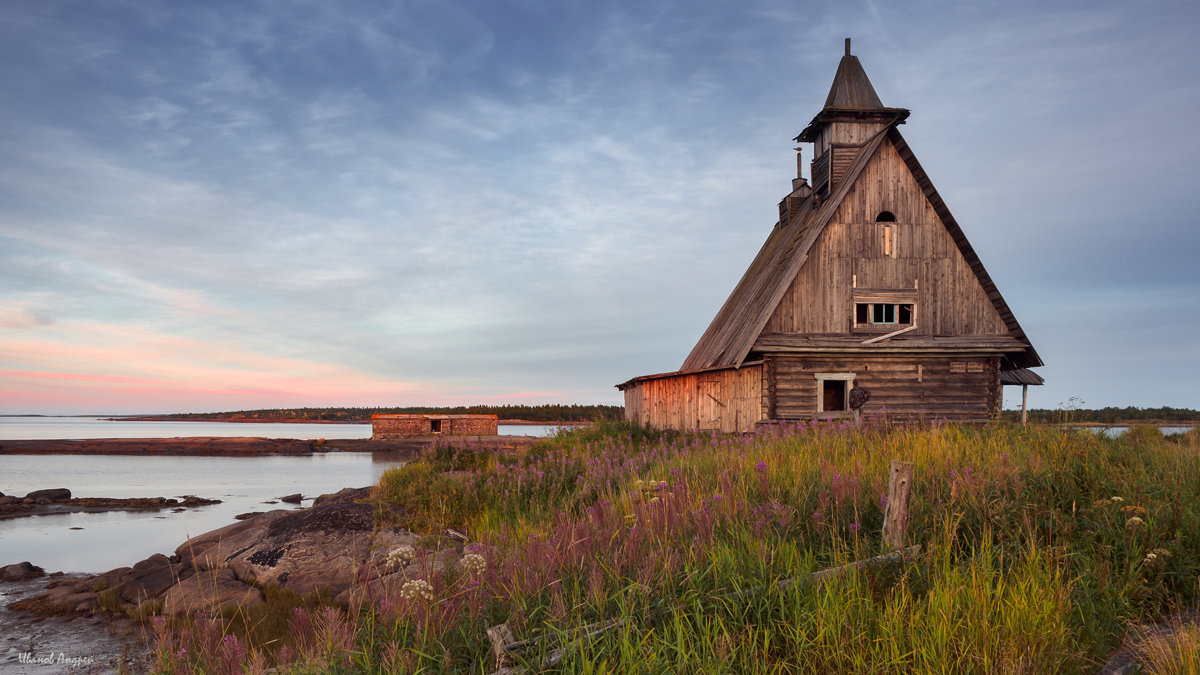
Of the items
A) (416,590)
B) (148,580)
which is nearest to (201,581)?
(148,580)

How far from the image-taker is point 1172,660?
387 cm

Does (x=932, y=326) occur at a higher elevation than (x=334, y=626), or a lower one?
higher

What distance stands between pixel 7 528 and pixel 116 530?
10.2ft

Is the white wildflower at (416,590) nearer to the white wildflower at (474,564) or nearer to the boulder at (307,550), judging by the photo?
the white wildflower at (474,564)

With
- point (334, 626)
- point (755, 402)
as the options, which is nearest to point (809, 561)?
point (334, 626)

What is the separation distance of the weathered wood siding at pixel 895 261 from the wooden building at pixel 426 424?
33602 mm

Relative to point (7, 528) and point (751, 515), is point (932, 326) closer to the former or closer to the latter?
point (751, 515)

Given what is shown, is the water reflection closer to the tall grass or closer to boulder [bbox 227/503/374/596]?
boulder [bbox 227/503/374/596]

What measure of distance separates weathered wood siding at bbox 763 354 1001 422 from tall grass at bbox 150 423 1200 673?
11.5m

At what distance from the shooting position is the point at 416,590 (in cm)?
393

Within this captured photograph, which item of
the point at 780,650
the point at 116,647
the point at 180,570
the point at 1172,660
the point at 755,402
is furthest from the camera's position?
the point at 755,402

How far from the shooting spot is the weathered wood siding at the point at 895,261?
19.4 metres

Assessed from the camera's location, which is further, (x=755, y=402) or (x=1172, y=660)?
(x=755, y=402)

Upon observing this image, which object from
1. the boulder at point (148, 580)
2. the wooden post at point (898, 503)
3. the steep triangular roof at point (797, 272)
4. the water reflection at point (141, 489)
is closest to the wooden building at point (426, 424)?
the water reflection at point (141, 489)
